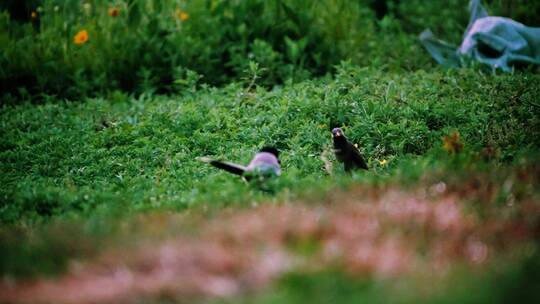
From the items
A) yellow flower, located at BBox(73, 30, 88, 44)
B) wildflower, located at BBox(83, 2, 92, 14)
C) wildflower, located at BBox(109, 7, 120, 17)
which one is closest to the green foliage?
yellow flower, located at BBox(73, 30, 88, 44)

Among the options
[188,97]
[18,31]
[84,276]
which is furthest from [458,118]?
[18,31]

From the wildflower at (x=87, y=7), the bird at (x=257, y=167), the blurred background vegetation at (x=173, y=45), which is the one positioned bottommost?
the blurred background vegetation at (x=173, y=45)

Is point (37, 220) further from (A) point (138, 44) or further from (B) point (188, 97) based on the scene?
(A) point (138, 44)

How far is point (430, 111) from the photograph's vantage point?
601 cm

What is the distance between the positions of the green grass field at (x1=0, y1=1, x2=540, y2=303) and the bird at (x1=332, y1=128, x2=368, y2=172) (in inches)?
4.6

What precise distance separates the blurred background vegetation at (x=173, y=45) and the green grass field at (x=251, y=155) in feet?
0.10

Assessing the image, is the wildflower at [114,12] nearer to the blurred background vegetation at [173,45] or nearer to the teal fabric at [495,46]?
the blurred background vegetation at [173,45]

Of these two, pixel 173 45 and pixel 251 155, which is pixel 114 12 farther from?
pixel 251 155

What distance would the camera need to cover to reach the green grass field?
2754mm

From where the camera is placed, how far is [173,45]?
8.46m

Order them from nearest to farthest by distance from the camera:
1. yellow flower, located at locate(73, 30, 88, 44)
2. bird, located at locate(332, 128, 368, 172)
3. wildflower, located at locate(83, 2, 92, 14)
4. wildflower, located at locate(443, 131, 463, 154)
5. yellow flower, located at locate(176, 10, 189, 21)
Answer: wildflower, located at locate(443, 131, 463, 154)
bird, located at locate(332, 128, 368, 172)
yellow flower, located at locate(73, 30, 88, 44)
yellow flower, located at locate(176, 10, 189, 21)
wildflower, located at locate(83, 2, 92, 14)

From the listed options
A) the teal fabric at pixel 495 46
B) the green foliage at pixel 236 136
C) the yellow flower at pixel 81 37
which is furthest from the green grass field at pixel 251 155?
the teal fabric at pixel 495 46

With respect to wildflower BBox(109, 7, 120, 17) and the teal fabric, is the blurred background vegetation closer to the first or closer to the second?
wildflower BBox(109, 7, 120, 17)

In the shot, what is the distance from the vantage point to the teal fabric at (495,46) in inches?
317
